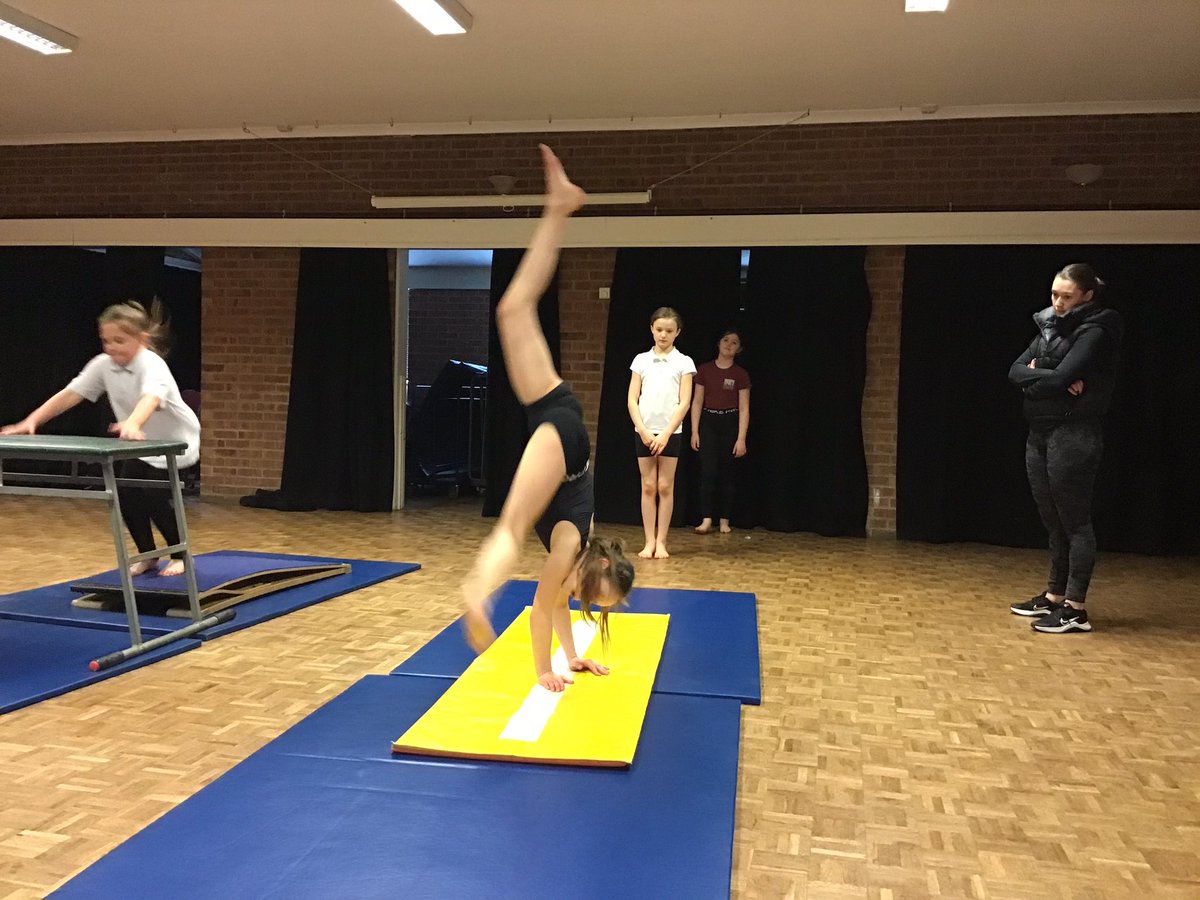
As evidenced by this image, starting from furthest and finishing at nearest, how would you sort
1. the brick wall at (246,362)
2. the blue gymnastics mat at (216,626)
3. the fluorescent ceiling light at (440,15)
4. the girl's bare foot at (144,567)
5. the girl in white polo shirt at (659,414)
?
the brick wall at (246,362)
the girl in white polo shirt at (659,414)
the fluorescent ceiling light at (440,15)
the girl's bare foot at (144,567)
the blue gymnastics mat at (216,626)

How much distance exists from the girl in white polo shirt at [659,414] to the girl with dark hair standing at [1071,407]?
1924 mm

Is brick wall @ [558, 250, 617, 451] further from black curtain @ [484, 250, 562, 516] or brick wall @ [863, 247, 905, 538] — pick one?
brick wall @ [863, 247, 905, 538]

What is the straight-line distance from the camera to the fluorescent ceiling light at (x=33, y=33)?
4.95 m

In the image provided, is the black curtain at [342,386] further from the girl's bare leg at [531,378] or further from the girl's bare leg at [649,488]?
the girl's bare leg at [531,378]

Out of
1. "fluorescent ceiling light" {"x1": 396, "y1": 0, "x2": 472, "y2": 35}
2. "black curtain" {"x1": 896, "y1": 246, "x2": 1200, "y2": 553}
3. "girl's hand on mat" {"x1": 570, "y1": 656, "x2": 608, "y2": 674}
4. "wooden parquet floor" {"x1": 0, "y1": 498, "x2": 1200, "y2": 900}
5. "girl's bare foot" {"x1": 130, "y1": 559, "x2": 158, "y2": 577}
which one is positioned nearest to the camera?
"wooden parquet floor" {"x1": 0, "y1": 498, "x2": 1200, "y2": 900}

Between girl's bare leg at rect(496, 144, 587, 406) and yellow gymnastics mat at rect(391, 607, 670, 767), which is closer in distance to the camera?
yellow gymnastics mat at rect(391, 607, 670, 767)

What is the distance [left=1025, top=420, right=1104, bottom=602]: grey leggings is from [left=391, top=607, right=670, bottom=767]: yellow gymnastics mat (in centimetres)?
192


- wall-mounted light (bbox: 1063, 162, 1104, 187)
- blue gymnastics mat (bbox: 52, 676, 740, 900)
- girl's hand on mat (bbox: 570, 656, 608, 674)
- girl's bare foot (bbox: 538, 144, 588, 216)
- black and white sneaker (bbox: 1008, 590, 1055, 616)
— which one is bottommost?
blue gymnastics mat (bbox: 52, 676, 740, 900)

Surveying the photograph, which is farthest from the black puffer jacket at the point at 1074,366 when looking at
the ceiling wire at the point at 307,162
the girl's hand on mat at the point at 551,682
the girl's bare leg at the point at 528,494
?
the ceiling wire at the point at 307,162

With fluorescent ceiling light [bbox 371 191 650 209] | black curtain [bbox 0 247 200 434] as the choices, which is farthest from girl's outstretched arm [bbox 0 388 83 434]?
black curtain [bbox 0 247 200 434]

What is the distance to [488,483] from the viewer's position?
7.07 metres

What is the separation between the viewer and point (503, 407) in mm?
7074

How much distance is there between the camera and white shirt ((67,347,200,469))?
3.67 m

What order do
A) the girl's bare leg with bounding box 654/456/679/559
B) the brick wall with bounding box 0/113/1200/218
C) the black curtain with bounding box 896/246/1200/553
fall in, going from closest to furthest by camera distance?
the girl's bare leg with bounding box 654/456/679/559 < the black curtain with bounding box 896/246/1200/553 < the brick wall with bounding box 0/113/1200/218
